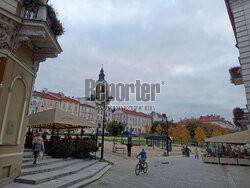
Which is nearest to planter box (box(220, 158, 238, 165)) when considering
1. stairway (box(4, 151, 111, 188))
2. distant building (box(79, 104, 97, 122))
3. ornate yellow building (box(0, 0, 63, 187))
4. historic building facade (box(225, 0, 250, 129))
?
historic building facade (box(225, 0, 250, 129))

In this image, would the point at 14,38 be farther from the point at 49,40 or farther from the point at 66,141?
the point at 66,141

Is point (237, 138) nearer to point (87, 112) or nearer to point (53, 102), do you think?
point (53, 102)

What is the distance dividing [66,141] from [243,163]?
624 inches

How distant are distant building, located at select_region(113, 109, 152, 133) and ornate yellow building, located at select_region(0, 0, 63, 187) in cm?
9533

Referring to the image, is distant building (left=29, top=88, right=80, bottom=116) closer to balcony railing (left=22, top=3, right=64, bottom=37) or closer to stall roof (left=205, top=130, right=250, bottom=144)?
stall roof (left=205, top=130, right=250, bottom=144)

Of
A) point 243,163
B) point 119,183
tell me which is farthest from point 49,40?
point 243,163

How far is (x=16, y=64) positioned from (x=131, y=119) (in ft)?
344

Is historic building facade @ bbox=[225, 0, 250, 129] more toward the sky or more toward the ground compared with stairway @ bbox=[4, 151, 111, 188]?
more toward the sky

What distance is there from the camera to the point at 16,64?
257 inches

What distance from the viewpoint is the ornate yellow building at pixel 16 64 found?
19.2ft

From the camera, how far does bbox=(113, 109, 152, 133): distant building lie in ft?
349

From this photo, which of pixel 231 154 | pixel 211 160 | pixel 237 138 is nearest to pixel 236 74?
Answer: pixel 237 138

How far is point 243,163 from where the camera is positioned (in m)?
15.9

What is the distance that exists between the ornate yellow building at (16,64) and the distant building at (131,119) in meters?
95.3
